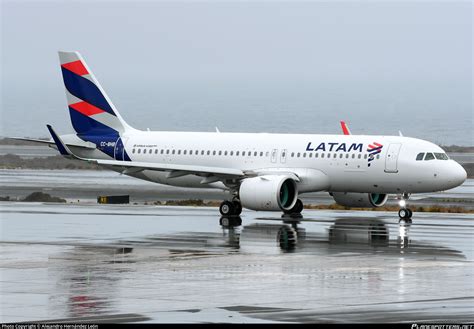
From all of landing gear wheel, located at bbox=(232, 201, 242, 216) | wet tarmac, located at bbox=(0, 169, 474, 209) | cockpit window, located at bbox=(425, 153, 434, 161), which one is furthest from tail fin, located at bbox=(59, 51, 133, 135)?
cockpit window, located at bbox=(425, 153, 434, 161)

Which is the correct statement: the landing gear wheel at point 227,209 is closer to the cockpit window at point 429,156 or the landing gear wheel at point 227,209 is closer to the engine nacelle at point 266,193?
the engine nacelle at point 266,193

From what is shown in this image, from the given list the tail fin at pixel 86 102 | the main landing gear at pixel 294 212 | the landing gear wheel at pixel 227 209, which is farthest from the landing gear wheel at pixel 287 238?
the tail fin at pixel 86 102

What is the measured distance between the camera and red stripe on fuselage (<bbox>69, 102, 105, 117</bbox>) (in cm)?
5259

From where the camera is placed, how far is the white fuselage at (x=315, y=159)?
44219mm

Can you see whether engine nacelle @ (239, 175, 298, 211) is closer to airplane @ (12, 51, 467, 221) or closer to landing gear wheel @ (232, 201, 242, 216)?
airplane @ (12, 51, 467, 221)

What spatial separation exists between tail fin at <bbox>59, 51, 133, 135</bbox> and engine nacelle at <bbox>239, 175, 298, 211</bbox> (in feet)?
32.0

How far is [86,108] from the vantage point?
52844 mm

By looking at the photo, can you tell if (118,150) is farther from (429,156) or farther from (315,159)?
(429,156)

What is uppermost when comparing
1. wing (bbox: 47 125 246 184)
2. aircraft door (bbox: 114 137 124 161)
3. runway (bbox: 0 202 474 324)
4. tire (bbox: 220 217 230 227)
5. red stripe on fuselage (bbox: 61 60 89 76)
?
red stripe on fuselage (bbox: 61 60 89 76)

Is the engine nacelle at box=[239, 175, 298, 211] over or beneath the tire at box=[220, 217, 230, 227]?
over

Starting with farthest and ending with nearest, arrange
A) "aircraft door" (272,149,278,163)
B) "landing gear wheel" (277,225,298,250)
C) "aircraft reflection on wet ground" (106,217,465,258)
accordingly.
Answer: "aircraft door" (272,149,278,163), "landing gear wheel" (277,225,298,250), "aircraft reflection on wet ground" (106,217,465,258)

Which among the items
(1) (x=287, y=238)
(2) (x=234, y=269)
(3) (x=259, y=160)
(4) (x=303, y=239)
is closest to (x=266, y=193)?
(3) (x=259, y=160)

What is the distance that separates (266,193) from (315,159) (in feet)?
11.5

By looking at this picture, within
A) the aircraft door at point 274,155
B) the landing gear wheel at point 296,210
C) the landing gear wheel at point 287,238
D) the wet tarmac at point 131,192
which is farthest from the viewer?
the wet tarmac at point 131,192
